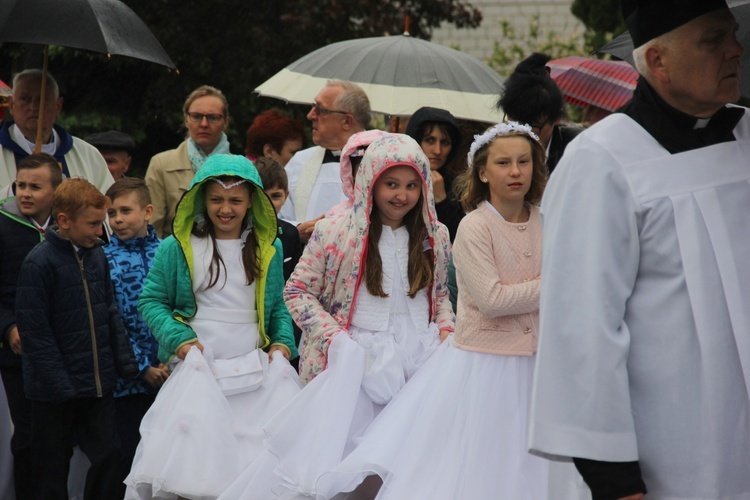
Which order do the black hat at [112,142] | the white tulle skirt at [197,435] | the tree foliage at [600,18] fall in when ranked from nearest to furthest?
1. the white tulle skirt at [197,435]
2. the black hat at [112,142]
3. the tree foliage at [600,18]

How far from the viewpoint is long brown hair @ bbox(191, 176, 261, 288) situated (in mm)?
6809

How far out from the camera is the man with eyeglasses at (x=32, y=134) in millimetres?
8164

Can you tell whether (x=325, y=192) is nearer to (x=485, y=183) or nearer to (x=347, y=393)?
(x=485, y=183)

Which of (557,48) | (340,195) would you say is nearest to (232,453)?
(340,195)

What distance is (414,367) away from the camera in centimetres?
620

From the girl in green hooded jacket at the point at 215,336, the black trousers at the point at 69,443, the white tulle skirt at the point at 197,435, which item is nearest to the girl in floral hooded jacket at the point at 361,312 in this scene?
the white tulle skirt at the point at 197,435

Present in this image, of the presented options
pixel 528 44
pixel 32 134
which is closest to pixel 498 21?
pixel 528 44

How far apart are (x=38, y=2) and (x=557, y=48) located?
59.2 ft

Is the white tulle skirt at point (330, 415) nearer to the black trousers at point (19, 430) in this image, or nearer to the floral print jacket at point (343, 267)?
the floral print jacket at point (343, 267)

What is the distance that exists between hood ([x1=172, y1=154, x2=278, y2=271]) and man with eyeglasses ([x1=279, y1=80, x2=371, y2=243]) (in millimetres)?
1261

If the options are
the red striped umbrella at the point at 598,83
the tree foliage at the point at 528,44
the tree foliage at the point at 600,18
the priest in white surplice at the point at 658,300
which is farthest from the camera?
the tree foliage at the point at 528,44

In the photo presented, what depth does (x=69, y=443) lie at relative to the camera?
6789mm

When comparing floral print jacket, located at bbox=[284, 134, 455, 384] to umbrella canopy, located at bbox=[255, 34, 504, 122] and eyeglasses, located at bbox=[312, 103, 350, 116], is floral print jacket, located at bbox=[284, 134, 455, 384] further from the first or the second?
umbrella canopy, located at bbox=[255, 34, 504, 122]

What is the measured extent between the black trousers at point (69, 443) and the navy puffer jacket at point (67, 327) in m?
0.12
